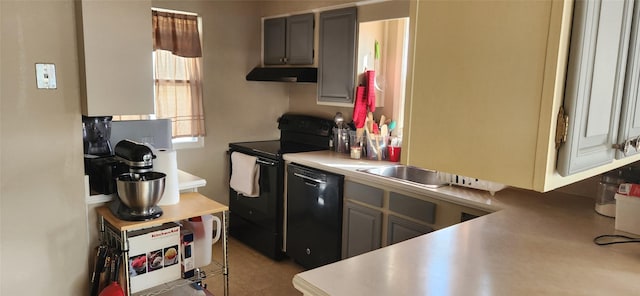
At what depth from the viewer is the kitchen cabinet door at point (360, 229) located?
2.81 meters

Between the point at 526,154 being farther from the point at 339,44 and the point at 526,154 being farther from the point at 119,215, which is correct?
the point at 339,44

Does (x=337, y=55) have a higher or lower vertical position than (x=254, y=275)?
higher

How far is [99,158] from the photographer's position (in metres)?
2.47

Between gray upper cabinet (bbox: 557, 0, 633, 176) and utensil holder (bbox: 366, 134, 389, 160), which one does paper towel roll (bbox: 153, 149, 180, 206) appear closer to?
utensil holder (bbox: 366, 134, 389, 160)

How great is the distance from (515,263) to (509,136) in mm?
659

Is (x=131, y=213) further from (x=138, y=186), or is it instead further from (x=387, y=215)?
(x=387, y=215)

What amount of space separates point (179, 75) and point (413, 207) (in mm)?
2404

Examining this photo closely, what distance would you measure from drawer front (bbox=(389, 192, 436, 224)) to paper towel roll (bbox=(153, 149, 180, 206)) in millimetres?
1295

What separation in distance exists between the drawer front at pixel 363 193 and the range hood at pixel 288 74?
3.54ft

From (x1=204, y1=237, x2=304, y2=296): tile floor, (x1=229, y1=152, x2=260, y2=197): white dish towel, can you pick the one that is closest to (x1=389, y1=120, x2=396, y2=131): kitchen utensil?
(x1=229, y1=152, x2=260, y2=197): white dish towel

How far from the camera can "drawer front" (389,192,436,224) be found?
2.48 meters

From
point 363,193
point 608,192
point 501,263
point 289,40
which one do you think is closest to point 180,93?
point 289,40

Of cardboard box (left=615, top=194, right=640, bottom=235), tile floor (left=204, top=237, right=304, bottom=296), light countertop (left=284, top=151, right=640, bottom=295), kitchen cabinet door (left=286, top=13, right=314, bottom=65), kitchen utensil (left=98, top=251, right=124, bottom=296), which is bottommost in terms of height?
tile floor (left=204, top=237, right=304, bottom=296)

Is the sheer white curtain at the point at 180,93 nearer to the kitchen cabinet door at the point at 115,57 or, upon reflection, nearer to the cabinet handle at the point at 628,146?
the kitchen cabinet door at the point at 115,57
